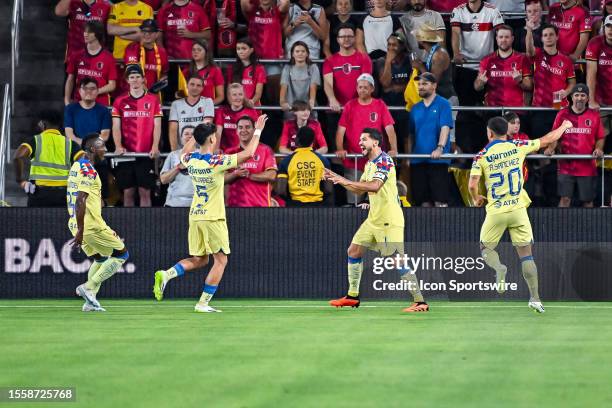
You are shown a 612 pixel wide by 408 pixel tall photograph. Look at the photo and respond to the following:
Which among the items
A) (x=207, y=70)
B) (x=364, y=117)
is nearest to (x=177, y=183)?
(x=207, y=70)

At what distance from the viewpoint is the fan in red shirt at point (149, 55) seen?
1973 cm

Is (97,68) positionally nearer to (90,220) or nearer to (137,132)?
(137,132)

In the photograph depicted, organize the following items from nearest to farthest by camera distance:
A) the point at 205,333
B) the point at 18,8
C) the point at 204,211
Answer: the point at 205,333 < the point at 204,211 < the point at 18,8

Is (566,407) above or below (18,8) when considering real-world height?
below

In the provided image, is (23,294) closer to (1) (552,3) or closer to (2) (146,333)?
(2) (146,333)

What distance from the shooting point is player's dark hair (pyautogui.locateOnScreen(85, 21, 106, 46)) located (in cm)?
2006

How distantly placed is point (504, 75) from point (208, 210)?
7082mm

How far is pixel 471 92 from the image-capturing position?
65.6 feet

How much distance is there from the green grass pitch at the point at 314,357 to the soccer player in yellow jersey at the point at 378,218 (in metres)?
0.64

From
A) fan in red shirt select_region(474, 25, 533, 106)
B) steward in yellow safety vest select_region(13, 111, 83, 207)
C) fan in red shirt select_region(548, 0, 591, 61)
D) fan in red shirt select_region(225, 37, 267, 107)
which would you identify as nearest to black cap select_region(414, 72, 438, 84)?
fan in red shirt select_region(474, 25, 533, 106)

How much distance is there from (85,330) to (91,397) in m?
4.72

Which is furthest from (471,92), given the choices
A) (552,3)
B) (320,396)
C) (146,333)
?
(320,396)

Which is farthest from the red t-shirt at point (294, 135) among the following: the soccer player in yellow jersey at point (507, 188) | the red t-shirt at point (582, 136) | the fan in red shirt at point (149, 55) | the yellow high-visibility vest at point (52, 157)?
the soccer player in yellow jersey at point (507, 188)

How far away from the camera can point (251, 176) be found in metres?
18.1
